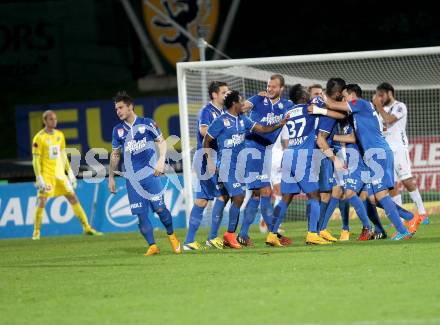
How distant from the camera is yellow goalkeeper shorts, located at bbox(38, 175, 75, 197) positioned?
17875 millimetres

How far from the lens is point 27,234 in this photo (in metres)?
18.9

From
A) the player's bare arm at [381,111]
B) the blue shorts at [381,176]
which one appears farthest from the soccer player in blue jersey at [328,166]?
the player's bare arm at [381,111]

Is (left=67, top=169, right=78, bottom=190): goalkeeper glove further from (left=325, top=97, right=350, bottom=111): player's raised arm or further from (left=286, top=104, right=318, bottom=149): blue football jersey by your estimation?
(left=325, top=97, right=350, bottom=111): player's raised arm

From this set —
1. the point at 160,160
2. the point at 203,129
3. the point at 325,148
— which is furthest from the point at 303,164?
the point at 160,160

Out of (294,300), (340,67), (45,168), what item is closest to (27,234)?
(45,168)

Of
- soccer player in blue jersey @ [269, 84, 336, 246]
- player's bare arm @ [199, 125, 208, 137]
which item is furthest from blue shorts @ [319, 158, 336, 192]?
player's bare arm @ [199, 125, 208, 137]

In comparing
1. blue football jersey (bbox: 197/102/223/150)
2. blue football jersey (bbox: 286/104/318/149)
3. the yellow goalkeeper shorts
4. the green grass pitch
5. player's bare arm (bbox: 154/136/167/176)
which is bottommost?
the green grass pitch

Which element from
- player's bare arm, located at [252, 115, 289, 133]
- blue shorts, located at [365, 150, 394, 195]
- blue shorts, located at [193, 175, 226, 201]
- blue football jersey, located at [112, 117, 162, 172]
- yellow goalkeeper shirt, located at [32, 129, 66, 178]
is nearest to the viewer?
blue football jersey, located at [112, 117, 162, 172]

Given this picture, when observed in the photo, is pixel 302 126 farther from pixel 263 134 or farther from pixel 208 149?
pixel 208 149

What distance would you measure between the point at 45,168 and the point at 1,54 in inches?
504

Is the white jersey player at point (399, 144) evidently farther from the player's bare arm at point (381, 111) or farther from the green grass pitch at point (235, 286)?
the green grass pitch at point (235, 286)

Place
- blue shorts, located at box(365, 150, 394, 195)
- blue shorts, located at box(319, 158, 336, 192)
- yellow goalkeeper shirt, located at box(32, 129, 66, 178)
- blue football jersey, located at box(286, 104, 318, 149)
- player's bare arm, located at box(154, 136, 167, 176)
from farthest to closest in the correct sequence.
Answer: yellow goalkeeper shirt, located at box(32, 129, 66, 178), blue shorts, located at box(319, 158, 336, 192), blue football jersey, located at box(286, 104, 318, 149), blue shorts, located at box(365, 150, 394, 195), player's bare arm, located at box(154, 136, 167, 176)

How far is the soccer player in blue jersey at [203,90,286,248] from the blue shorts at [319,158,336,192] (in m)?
0.77

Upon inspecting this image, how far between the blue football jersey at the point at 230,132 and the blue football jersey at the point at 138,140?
0.72 m
